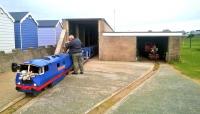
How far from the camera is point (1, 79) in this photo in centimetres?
1541

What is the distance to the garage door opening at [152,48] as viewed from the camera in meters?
28.4

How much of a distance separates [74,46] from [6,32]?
7.87 meters

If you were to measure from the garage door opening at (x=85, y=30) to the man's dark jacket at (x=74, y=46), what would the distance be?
9.39m

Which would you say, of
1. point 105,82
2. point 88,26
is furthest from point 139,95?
point 88,26

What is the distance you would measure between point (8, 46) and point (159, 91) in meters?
13.1

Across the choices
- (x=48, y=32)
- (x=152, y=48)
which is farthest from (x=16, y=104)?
(x=48, y=32)

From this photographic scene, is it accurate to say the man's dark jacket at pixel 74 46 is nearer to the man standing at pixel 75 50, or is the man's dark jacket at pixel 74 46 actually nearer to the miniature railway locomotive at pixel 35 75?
the man standing at pixel 75 50

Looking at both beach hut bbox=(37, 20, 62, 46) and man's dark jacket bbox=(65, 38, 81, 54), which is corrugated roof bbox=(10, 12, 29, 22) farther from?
man's dark jacket bbox=(65, 38, 81, 54)

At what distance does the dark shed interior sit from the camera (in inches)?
1038

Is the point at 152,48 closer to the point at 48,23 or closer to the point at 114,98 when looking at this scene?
the point at 48,23

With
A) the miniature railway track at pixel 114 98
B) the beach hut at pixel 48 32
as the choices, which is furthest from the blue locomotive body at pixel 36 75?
the beach hut at pixel 48 32

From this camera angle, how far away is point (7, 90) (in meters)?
12.9

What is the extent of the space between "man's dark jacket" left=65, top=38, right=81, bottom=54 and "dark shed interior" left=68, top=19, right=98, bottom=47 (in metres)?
9.39

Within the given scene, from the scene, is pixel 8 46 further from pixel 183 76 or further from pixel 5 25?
pixel 183 76
